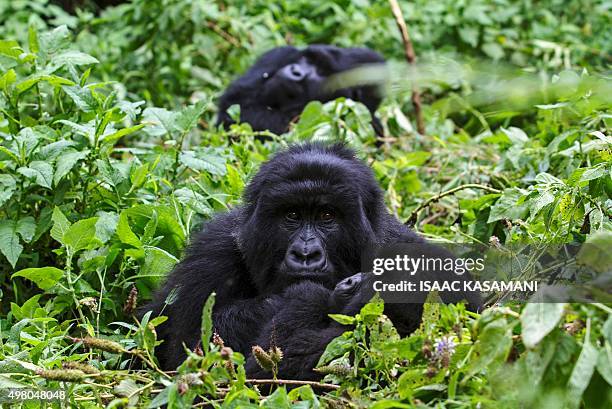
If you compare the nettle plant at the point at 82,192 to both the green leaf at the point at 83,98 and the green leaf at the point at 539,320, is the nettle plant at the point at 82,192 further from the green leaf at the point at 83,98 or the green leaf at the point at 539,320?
the green leaf at the point at 539,320

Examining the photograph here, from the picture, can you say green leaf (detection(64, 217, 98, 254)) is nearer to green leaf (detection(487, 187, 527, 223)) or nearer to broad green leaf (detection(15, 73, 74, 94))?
broad green leaf (detection(15, 73, 74, 94))

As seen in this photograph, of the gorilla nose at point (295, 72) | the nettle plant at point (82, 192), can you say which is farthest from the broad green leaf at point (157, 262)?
the gorilla nose at point (295, 72)

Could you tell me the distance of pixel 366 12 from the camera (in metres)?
8.99

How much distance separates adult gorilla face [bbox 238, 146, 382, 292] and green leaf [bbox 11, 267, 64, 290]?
0.72 meters

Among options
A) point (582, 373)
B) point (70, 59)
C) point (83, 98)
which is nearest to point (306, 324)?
point (582, 373)

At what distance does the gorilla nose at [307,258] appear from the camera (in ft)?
12.1

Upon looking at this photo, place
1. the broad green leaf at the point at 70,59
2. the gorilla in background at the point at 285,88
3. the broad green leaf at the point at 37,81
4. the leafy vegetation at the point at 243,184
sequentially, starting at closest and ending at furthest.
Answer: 1. the leafy vegetation at the point at 243,184
2. the broad green leaf at the point at 37,81
3. the broad green leaf at the point at 70,59
4. the gorilla in background at the point at 285,88

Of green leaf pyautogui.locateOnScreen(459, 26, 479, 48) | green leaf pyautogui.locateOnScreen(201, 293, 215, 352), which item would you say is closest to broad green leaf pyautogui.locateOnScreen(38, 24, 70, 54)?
green leaf pyautogui.locateOnScreen(201, 293, 215, 352)

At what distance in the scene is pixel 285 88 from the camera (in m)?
7.94

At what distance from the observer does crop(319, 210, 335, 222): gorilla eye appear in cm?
382

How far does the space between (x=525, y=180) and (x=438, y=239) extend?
72 centimetres

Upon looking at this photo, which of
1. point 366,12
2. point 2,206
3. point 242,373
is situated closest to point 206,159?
point 2,206

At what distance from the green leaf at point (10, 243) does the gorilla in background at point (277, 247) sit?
1.98 ft

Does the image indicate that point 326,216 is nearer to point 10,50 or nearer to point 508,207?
point 508,207
